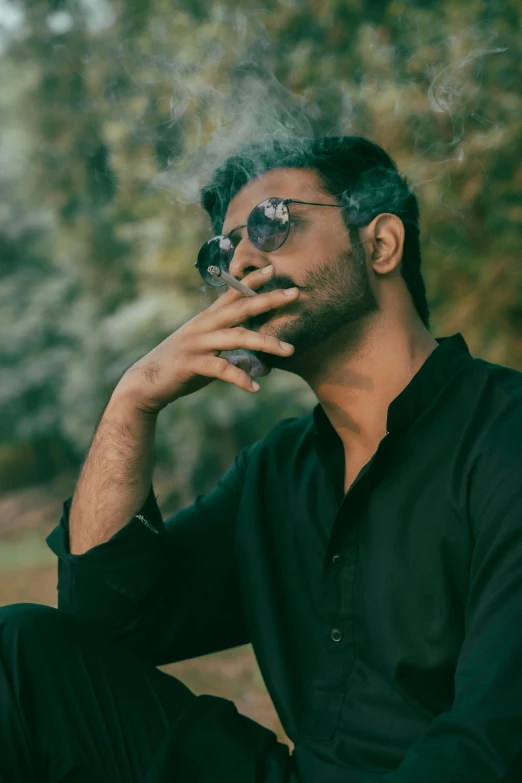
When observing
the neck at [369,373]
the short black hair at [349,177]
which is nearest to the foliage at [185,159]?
the short black hair at [349,177]

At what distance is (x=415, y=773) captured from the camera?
1.51m

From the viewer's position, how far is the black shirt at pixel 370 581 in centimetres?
160

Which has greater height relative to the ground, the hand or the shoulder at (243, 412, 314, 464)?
the hand

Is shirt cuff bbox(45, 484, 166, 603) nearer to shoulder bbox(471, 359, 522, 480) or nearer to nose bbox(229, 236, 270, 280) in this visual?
nose bbox(229, 236, 270, 280)

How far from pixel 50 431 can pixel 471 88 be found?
7.59 meters

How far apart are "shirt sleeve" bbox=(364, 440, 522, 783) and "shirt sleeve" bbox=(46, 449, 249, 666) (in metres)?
0.92

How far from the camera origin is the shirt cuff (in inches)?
91.0

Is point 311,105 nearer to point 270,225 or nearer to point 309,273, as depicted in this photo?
point 270,225

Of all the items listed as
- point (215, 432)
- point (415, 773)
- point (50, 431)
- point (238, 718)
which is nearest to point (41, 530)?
point (50, 431)

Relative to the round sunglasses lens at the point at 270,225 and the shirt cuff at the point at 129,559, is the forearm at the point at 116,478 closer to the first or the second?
the shirt cuff at the point at 129,559

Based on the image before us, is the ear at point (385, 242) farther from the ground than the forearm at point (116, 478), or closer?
farther from the ground

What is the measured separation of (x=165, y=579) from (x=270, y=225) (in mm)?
1094

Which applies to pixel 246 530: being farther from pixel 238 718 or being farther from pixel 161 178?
pixel 161 178

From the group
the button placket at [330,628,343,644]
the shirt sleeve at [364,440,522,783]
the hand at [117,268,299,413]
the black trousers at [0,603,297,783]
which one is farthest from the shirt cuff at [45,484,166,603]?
the shirt sleeve at [364,440,522,783]
